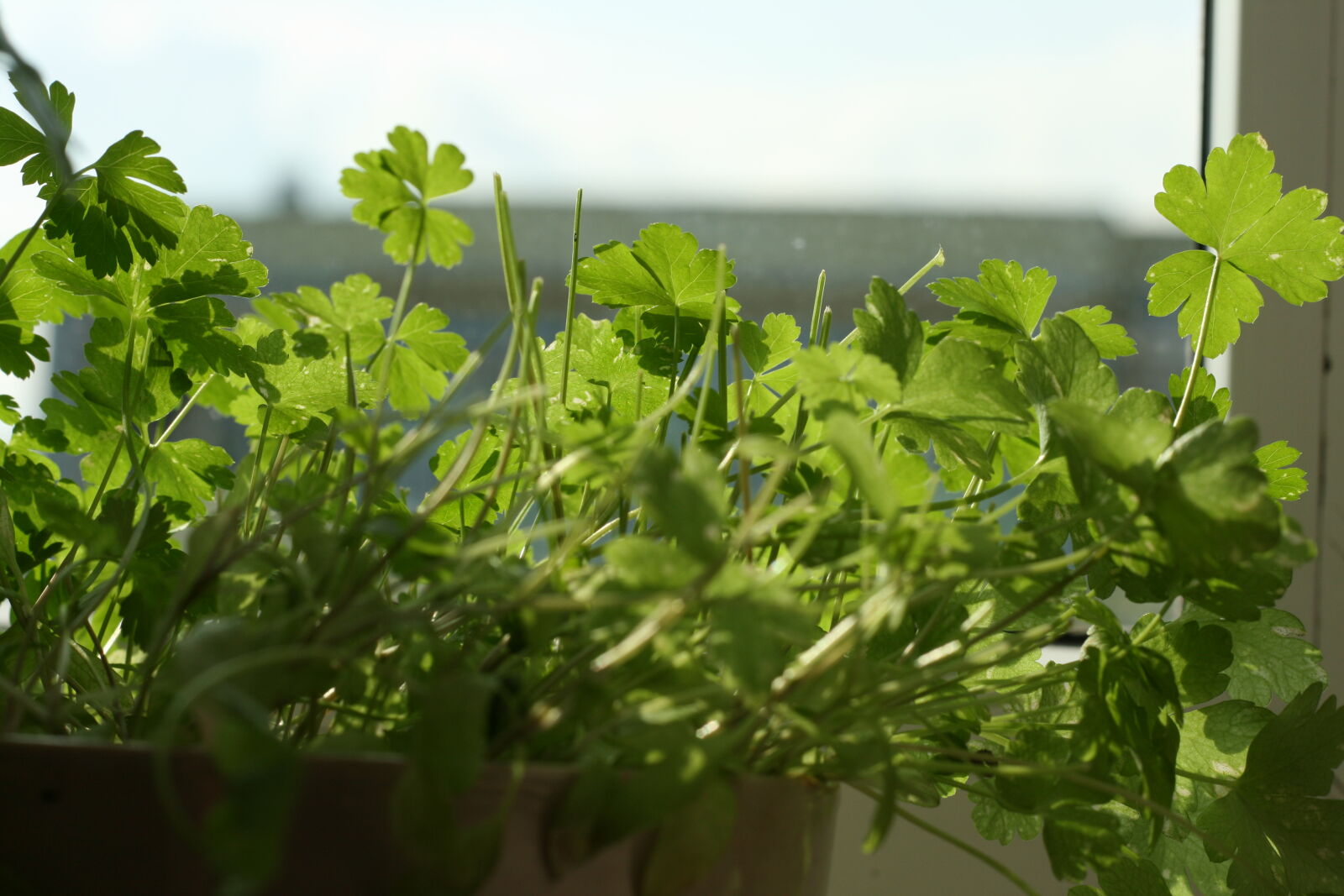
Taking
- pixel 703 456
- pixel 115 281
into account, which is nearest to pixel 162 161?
pixel 115 281

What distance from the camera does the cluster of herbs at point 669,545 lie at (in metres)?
0.27

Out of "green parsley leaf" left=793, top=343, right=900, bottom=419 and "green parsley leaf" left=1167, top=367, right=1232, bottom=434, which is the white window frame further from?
"green parsley leaf" left=793, top=343, right=900, bottom=419

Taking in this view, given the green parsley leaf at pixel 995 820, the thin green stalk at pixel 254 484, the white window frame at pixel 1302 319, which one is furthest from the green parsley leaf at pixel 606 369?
the white window frame at pixel 1302 319

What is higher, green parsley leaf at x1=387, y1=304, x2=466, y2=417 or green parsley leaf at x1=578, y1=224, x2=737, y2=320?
green parsley leaf at x1=578, y1=224, x2=737, y2=320

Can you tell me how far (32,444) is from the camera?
54 centimetres

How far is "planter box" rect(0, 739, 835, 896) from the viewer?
252 millimetres

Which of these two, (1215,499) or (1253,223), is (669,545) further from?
(1253,223)

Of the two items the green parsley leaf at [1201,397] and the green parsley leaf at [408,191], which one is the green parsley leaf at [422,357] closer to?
the green parsley leaf at [408,191]

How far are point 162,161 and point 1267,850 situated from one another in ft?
1.92

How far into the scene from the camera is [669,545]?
0.34 meters

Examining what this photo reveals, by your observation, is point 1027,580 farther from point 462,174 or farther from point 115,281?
point 115,281

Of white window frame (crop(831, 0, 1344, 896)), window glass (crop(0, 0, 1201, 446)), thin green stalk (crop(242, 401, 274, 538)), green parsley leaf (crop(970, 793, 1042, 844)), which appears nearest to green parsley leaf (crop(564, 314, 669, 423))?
thin green stalk (crop(242, 401, 274, 538))

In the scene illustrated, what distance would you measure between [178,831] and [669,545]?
162 mm

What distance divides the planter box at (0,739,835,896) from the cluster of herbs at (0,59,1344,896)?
1cm
